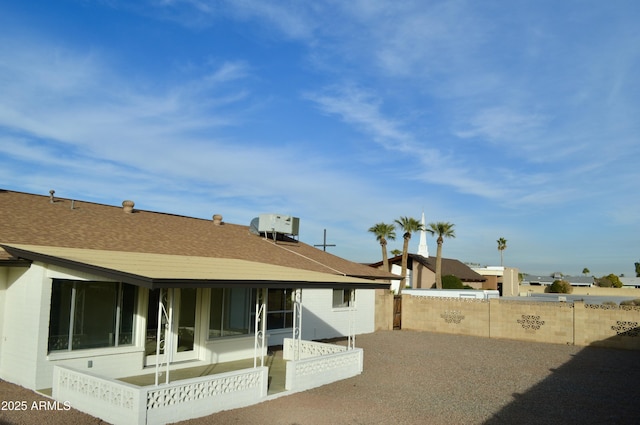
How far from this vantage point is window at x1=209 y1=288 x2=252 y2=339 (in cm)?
1423

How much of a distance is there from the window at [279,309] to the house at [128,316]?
0.23 ft

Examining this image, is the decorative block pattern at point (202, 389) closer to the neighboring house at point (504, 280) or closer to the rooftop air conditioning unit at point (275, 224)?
the rooftop air conditioning unit at point (275, 224)

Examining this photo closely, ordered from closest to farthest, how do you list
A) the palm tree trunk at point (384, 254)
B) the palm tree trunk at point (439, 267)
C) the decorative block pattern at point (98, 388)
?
the decorative block pattern at point (98, 388) < the palm tree trunk at point (384, 254) < the palm tree trunk at point (439, 267)

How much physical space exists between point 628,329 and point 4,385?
1989 cm

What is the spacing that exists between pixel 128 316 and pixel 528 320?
648 inches

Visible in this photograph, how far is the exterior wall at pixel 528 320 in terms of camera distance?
19.9 meters

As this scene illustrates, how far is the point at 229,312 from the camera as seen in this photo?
48.2 ft

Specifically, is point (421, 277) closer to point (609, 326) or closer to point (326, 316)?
point (609, 326)

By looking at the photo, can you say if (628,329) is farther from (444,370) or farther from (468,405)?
(468,405)

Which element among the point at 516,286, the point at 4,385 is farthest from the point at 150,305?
the point at 516,286

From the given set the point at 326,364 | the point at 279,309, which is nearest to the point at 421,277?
the point at 279,309

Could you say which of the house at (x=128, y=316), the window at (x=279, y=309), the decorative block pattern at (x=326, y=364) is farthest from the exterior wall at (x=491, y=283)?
the decorative block pattern at (x=326, y=364)

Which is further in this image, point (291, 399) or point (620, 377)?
point (620, 377)

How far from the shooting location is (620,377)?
14141mm
